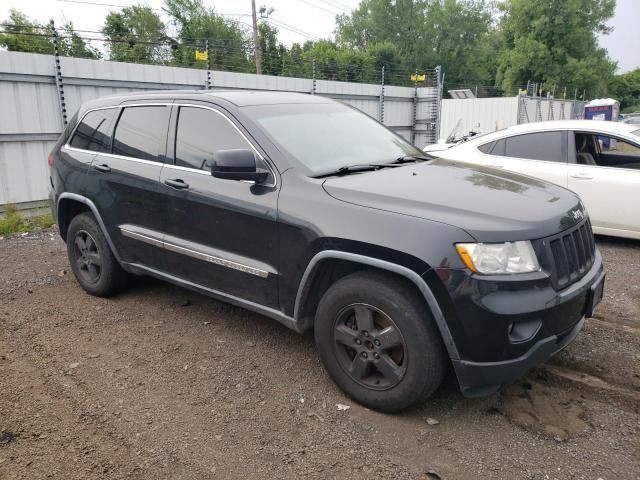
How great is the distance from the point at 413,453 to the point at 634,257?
4.62 metres

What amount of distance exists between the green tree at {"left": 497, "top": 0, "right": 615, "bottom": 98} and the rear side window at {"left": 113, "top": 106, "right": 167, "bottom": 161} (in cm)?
3692

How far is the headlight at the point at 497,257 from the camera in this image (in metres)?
2.56

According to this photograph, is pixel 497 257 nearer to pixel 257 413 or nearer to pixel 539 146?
pixel 257 413

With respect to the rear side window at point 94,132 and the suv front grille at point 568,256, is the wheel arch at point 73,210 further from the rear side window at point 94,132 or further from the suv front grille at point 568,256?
the suv front grille at point 568,256

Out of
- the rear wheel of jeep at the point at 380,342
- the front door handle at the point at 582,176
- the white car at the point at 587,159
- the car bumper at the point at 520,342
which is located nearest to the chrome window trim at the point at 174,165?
the rear wheel of jeep at the point at 380,342

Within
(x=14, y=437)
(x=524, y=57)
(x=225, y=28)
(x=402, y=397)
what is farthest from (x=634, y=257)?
(x=225, y=28)

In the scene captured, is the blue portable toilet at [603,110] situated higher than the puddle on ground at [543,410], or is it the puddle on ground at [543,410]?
the blue portable toilet at [603,110]

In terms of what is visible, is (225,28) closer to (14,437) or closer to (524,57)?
(524,57)

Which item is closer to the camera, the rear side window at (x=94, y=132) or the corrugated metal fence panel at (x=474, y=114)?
the rear side window at (x=94, y=132)

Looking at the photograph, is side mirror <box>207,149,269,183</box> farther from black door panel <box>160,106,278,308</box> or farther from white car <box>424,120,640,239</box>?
white car <box>424,120,640,239</box>

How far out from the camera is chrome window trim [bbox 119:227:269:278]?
334 centimetres

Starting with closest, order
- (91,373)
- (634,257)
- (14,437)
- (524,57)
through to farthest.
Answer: (14,437)
(91,373)
(634,257)
(524,57)

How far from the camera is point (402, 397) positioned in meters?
2.83

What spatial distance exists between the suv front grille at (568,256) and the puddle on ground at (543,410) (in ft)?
2.53
